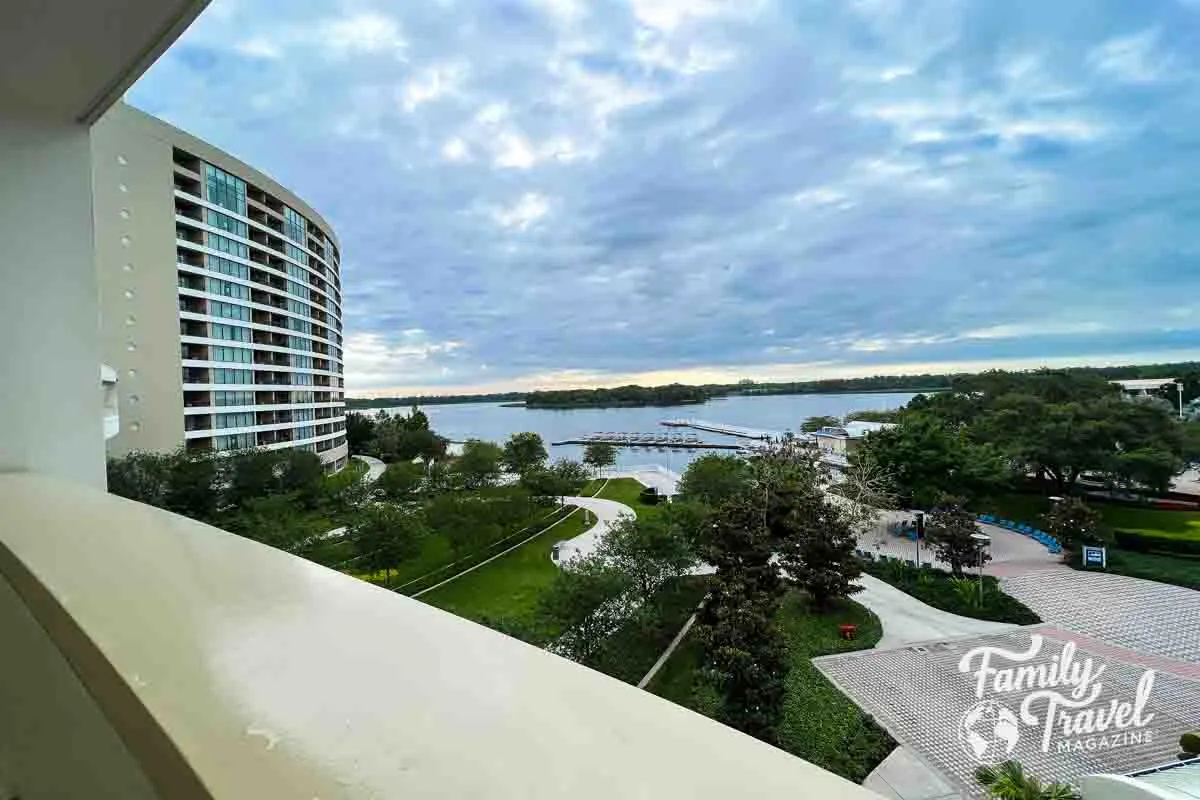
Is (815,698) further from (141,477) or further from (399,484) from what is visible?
(141,477)

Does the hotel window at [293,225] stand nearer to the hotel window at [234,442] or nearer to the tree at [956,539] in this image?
the hotel window at [234,442]

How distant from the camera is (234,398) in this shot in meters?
14.5

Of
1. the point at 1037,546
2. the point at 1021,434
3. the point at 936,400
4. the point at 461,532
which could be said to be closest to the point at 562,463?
the point at 461,532

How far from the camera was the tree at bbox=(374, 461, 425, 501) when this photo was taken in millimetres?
12281

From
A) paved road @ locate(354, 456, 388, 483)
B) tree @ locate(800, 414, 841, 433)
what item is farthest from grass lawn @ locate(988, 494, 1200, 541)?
paved road @ locate(354, 456, 388, 483)

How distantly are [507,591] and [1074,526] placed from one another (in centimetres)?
904

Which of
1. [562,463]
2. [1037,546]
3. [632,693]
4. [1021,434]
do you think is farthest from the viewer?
[562,463]

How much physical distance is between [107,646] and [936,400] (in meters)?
21.9

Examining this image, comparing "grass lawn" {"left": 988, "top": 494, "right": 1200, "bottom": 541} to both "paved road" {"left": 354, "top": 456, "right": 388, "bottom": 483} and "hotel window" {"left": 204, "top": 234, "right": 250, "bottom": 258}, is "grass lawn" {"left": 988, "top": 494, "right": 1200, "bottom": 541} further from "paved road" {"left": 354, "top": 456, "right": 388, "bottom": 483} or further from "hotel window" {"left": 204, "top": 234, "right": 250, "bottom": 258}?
"hotel window" {"left": 204, "top": 234, "right": 250, "bottom": 258}

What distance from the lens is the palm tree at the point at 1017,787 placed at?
334 cm

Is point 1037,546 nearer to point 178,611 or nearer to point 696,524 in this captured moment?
point 696,524

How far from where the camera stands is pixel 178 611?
0.42 metres

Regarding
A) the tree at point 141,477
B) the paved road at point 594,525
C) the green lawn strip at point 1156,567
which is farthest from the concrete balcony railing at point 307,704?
the tree at point 141,477

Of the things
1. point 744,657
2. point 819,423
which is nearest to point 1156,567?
point 744,657
